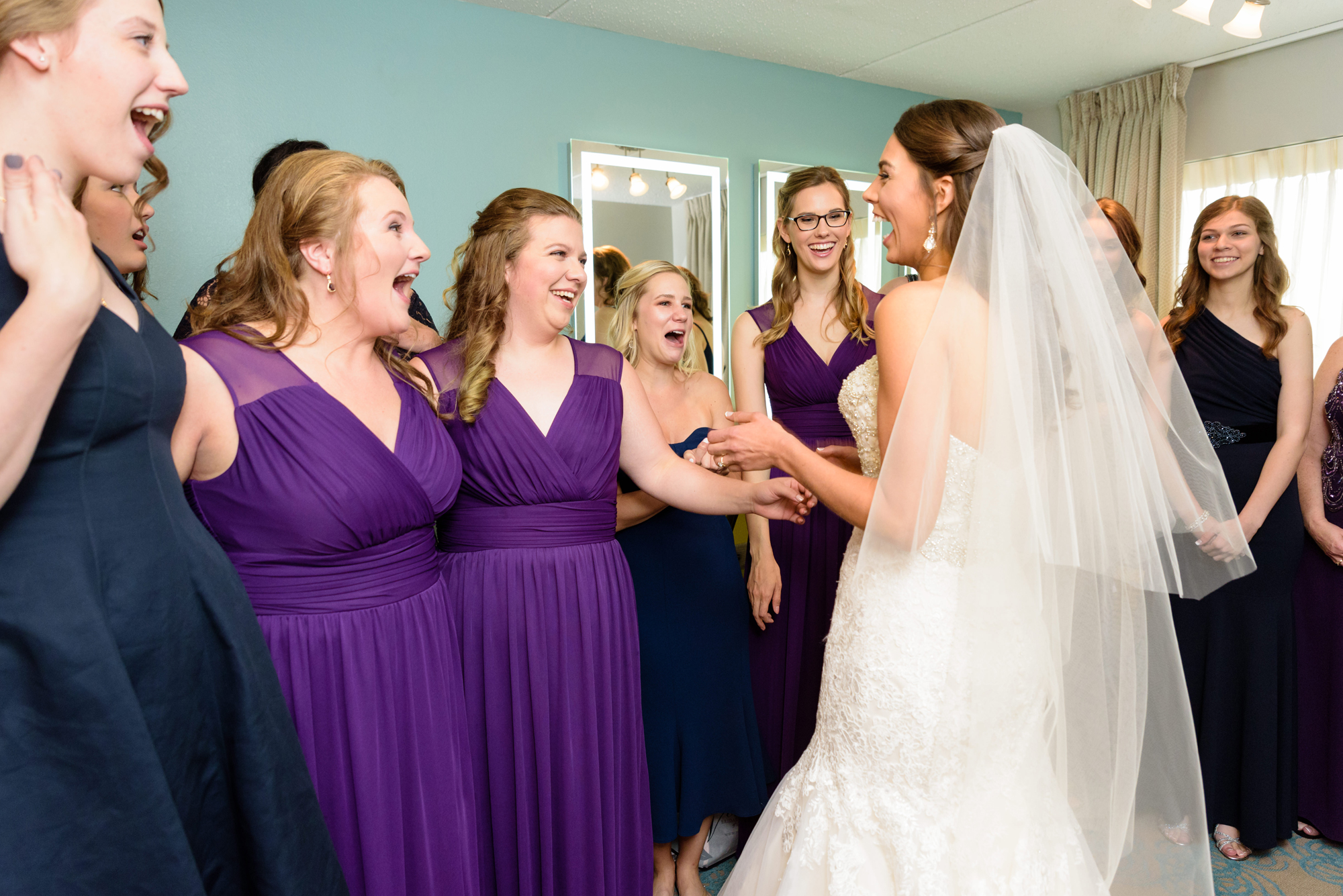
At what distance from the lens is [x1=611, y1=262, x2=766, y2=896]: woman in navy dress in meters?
2.30

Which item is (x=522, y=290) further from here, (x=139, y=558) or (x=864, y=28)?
(x=864, y=28)

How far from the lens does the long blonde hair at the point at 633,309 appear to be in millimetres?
2605

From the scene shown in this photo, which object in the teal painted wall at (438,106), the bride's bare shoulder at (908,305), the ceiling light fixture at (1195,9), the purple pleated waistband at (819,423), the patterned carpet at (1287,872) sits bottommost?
the patterned carpet at (1287,872)

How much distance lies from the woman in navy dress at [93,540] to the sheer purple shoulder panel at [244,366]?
10.0 inches

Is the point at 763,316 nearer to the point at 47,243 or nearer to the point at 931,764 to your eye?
the point at 931,764

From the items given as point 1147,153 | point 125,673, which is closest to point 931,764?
point 125,673

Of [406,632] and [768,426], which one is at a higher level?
[768,426]

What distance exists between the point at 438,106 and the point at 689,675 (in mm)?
2644

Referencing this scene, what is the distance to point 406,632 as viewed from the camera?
146 centimetres

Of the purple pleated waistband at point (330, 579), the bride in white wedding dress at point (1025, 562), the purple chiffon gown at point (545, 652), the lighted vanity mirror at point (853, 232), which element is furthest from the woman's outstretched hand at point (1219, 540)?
the lighted vanity mirror at point (853, 232)

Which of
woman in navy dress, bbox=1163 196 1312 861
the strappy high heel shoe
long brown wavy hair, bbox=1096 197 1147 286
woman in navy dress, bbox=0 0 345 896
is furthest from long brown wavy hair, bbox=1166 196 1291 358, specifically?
woman in navy dress, bbox=0 0 345 896

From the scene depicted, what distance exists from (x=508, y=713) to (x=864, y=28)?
3587 millimetres

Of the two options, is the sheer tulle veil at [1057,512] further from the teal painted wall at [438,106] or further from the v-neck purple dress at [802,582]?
the teal painted wall at [438,106]

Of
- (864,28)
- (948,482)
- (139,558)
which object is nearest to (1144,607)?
(948,482)
